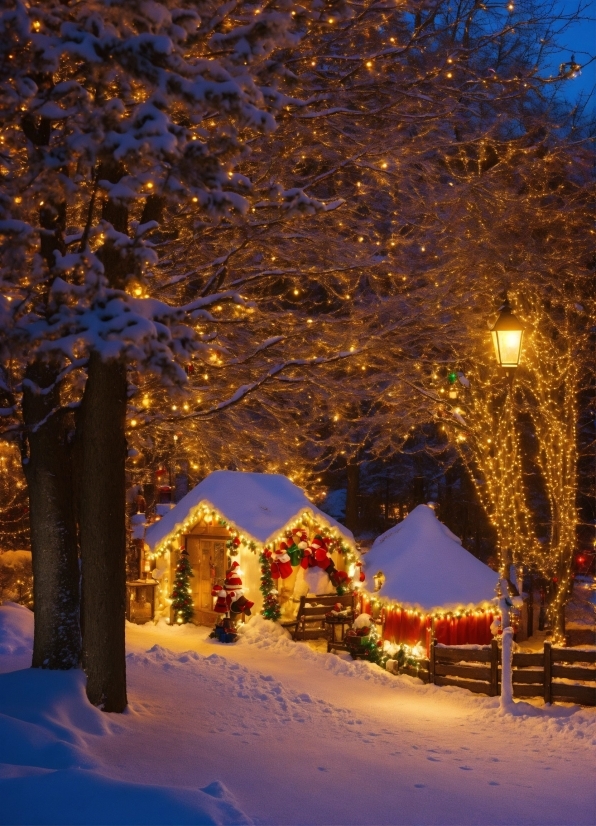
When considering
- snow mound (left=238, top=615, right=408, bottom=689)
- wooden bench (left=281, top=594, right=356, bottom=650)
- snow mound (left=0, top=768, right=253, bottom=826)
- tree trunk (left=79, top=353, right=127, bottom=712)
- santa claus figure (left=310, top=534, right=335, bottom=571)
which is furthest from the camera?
santa claus figure (left=310, top=534, right=335, bottom=571)

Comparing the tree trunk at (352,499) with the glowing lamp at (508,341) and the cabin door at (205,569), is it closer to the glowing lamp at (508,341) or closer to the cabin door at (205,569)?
the cabin door at (205,569)

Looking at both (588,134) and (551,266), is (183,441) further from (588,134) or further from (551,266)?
(588,134)

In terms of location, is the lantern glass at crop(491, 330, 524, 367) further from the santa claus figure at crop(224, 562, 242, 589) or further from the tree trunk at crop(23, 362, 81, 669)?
the santa claus figure at crop(224, 562, 242, 589)

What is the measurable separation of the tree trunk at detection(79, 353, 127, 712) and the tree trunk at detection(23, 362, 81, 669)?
690 mm

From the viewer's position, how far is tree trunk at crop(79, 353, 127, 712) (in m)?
7.84

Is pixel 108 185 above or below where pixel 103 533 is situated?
above

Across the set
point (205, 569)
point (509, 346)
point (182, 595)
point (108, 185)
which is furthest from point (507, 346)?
point (182, 595)

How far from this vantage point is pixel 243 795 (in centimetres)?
651

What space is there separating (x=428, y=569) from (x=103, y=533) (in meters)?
9.78

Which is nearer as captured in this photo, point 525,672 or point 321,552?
point 525,672

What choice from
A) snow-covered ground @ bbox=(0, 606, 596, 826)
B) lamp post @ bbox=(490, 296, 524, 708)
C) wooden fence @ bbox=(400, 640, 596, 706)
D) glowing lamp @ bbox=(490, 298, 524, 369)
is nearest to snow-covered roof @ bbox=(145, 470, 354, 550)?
wooden fence @ bbox=(400, 640, 596, 706)

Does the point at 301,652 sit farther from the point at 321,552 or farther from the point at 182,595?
the point at 182,595

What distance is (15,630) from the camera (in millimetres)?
13211

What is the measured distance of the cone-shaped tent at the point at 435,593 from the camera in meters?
15.6
